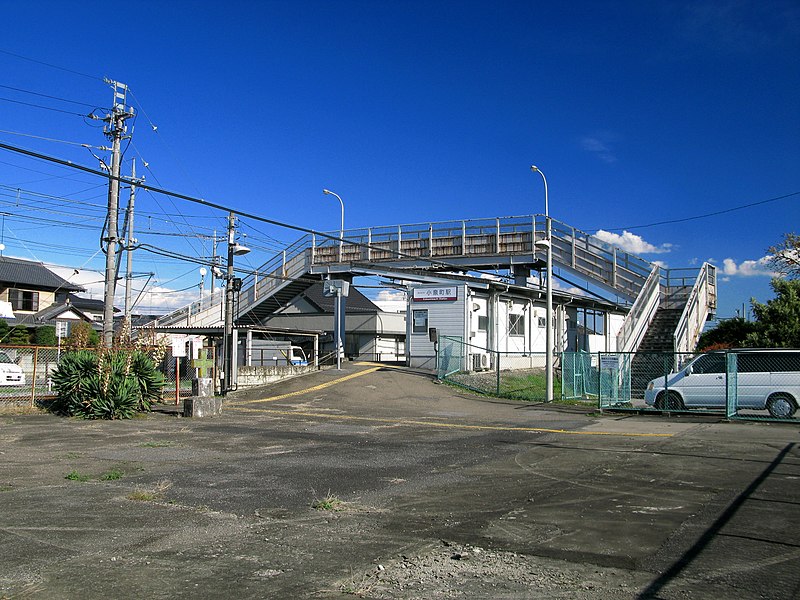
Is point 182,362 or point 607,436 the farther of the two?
point 182,362

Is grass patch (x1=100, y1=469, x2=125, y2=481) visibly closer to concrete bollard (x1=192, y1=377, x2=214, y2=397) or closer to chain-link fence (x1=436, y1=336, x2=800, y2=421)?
concrete bollard (x1=192, y1=377, x2=214, y2=397)

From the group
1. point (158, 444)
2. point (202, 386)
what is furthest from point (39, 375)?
point (158, 444)

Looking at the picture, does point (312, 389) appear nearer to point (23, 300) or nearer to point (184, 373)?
point (184, 373)

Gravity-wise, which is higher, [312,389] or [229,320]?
[229,320]

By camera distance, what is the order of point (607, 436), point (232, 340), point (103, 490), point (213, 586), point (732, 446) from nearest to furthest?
point (213, 586), point (103, 490), point (732, 446), point (607, 436), point (232, 340)

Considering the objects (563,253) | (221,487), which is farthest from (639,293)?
(221,487)

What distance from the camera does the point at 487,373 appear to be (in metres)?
30.2

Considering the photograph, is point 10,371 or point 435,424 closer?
point 435,424

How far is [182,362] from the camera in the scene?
3472cm

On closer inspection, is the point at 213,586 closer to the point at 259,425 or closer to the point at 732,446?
the point at 732,446

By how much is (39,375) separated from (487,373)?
21.4 m

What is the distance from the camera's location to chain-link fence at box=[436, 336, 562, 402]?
2647 centimetres

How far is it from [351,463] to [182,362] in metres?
25.3

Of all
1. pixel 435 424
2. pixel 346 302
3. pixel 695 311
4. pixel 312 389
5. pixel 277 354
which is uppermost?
pixel 346 302
